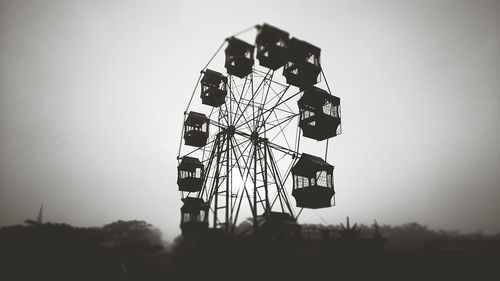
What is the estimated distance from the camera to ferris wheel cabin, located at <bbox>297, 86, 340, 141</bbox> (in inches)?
910

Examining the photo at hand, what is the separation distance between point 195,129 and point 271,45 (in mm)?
10909

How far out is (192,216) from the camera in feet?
93.4

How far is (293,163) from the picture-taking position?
2370 cm

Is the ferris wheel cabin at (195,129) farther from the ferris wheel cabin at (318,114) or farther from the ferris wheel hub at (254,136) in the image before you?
the ferris wheel cabin at (318,114)

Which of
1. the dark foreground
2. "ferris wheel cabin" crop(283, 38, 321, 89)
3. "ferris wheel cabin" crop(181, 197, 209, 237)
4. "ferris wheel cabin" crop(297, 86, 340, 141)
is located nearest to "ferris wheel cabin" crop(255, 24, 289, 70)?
"ferris wheel cabin" crop(283, 38, 321, 89)

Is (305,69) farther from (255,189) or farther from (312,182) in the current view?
(255,189)

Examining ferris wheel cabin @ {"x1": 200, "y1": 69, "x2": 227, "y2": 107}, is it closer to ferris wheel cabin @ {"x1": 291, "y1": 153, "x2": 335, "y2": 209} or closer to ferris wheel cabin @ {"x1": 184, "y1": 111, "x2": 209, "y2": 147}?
ferris wheel cabin @ {"x1": 184, "y1": 111, "x2": 209, "y2": 147}

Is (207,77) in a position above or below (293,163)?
above

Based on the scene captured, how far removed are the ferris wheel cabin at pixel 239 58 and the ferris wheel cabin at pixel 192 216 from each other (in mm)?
12077

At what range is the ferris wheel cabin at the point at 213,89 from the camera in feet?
87.5

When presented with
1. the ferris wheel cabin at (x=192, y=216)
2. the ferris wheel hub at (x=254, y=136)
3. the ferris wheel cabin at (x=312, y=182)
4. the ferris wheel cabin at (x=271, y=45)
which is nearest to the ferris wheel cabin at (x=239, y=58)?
the ferris wheel cabin at (x=271, y=45)
